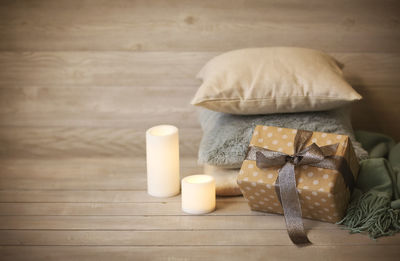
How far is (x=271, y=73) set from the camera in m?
1.39

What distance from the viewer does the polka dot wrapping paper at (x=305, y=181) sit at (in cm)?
114

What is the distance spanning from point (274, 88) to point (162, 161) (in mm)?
374

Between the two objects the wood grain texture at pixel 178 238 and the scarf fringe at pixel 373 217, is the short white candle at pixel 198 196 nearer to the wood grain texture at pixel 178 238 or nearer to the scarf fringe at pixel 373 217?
the wood grain texture at pixel 178 238

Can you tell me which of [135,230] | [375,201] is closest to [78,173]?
[135,230]

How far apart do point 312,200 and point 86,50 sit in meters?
0.98

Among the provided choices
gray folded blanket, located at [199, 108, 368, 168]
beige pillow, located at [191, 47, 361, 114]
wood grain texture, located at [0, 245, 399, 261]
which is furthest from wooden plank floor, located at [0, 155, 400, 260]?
beige pillow, located at [191, 47, 361, 114]

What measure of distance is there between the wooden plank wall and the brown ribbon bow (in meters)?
0.61

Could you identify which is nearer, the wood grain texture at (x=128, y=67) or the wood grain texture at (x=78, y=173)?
the wood grain texture at (x=78, y=173)

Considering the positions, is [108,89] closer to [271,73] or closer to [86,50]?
[86,50]

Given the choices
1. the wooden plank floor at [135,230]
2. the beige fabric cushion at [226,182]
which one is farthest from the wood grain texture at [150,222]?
the beige fabric cushion at [226,182]

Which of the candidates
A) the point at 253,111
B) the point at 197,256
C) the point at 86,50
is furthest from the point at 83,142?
the point at 197,256

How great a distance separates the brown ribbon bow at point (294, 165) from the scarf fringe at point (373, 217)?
8 cm

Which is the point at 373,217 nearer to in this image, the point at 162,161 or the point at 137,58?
the point at 162,161

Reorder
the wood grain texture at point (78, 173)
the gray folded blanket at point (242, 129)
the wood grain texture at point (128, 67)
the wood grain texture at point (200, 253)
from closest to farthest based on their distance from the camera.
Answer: the wood grain texture at point (200, 253) → the gray folded blanket at point (242, 129) → the wood grain texture at point (78, 173) → the wood grain texture at point (128, 67)
